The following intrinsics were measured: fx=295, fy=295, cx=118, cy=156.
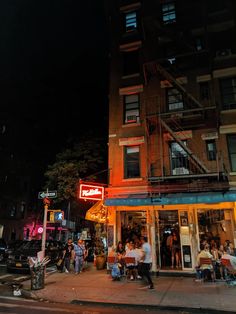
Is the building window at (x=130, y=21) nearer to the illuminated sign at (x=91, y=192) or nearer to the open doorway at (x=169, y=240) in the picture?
the illuminated sign at (x=91, y=192)

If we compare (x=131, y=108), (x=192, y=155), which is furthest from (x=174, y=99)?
(x=192, y=155)

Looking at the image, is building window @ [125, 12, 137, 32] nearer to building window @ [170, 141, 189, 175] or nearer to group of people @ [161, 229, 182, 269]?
building window @ [170, 141, 189, 175]

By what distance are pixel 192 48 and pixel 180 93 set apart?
8.51 ft

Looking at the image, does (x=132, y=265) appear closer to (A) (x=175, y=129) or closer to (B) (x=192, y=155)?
(B) (x=192, y=155)

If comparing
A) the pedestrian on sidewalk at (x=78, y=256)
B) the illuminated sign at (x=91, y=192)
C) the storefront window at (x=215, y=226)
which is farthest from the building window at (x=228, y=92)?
the pedestrian on sidewalk at (x=78, y=256)

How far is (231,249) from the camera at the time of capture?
41.8 ft

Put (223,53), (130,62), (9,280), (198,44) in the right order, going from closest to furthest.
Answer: (9,280), (223,53), (198,44), (130,62)

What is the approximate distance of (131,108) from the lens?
693 inches

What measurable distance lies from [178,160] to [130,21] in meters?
10.1

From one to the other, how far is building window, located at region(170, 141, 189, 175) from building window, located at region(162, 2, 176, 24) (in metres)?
8.01

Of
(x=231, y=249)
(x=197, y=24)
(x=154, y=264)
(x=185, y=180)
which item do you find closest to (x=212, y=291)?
(x=231, y=249)

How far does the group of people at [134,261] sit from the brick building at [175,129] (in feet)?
3.36

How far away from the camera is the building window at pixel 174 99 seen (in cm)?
1647

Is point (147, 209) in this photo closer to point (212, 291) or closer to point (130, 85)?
point (212, 291)
